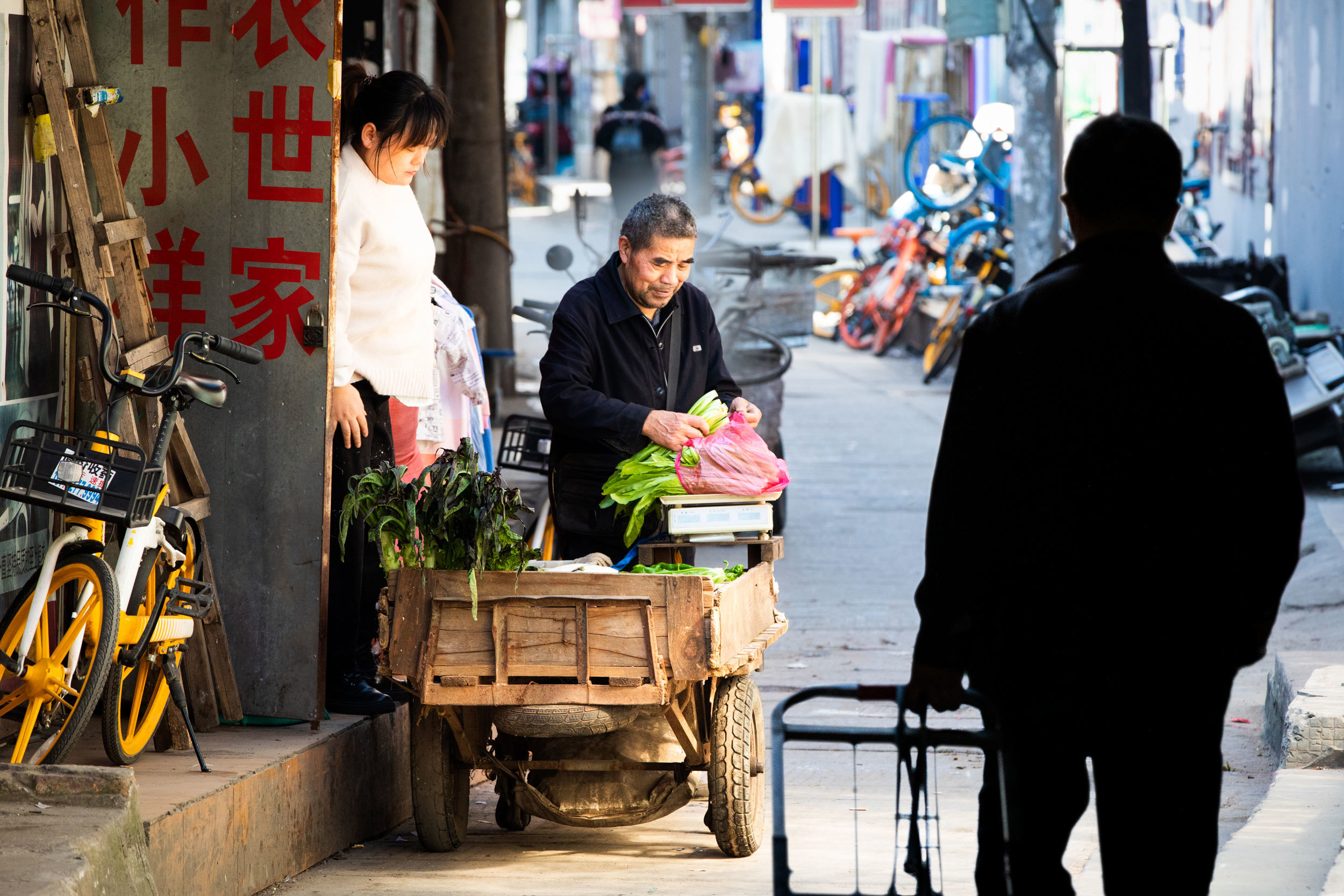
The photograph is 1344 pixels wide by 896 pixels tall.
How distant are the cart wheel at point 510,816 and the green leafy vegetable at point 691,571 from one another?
0.95 metres

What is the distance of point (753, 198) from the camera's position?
36.2m

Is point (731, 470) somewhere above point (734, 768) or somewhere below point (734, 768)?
above

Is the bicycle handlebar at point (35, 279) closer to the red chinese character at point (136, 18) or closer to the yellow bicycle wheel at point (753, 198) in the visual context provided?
the red chinese character at point (136, 18)

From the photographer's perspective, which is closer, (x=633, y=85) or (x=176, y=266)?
(x=176, y=266)

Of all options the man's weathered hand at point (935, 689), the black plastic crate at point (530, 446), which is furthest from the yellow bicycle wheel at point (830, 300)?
the man's weathered hand at point (935, 689)

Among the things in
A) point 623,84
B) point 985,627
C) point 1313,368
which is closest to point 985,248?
point 623,84

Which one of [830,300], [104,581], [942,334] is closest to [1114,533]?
[104,581]

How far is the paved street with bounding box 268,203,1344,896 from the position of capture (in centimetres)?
479

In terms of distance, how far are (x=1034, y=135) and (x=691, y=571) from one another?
11870mm

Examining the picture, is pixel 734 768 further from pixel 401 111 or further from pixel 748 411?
pixel 401 111

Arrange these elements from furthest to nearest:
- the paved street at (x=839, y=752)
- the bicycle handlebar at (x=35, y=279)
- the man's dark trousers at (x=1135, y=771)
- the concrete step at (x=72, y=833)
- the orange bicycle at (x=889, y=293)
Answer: the orange bicycle at (x=889, y=293) → the paved street at (x=839, y=752) → the bicycle handlebar at (x=35, y=279) → the concrete step at (x=72, y=833) → the man's dark trousers at (x=1135, y=771)

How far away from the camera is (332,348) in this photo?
5234mm

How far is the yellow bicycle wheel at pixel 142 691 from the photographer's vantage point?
14.9 ft

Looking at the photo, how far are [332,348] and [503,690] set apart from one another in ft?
4.28
